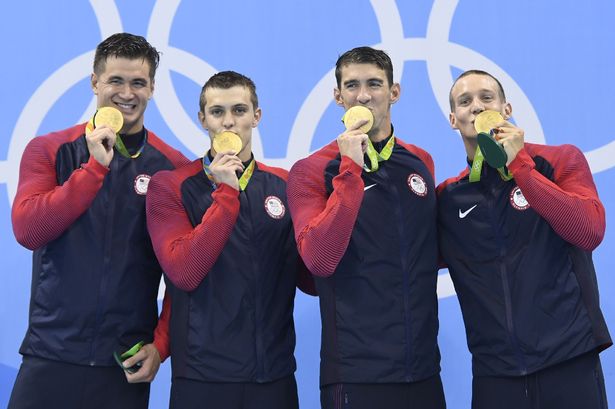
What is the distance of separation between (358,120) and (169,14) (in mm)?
2188

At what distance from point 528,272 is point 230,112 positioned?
152 centimetres

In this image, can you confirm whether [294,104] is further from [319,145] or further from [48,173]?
[48,173]

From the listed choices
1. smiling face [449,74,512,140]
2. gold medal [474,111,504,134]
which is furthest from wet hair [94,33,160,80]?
gold medal [474,111,504,134]

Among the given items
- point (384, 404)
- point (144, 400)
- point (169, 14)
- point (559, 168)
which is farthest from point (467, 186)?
point (169, 14)

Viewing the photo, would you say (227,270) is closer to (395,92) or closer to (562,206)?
(395,92)

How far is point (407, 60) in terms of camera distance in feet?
15.9

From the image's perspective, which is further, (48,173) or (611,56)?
(611,56)

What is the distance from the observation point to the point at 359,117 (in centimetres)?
330

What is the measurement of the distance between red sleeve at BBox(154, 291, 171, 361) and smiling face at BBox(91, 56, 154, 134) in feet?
2.90

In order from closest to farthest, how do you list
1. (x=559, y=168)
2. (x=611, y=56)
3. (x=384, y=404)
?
(x=384, y=404), (x=559, y=168), (x=611, y=56)

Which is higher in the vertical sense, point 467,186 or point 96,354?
point 467,186

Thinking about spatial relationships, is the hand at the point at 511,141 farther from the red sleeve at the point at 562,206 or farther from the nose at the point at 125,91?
the nose at the point at 125,91

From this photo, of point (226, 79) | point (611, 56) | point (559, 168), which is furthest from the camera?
point (611, 56)

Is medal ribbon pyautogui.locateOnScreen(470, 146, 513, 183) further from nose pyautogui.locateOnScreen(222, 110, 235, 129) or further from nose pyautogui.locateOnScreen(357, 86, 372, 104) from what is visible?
nose pyautogui.locateOnScreen(222, 110, 235, 129)
